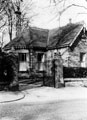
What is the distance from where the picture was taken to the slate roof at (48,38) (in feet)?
77.3

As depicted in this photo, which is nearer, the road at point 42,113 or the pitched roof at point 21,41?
the road at point 42,113

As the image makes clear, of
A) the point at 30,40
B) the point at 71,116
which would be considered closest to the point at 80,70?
the point at 30,40

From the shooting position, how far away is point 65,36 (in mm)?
25031

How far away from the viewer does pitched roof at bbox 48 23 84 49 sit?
75.3 feet

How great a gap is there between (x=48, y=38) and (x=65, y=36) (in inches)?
154

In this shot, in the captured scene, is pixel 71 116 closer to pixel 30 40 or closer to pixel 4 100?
pixel 4 100

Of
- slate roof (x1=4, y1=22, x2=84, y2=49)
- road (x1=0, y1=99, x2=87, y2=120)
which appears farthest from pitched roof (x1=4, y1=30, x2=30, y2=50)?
road (x1=0, y1=99, x2=87, y2=120)

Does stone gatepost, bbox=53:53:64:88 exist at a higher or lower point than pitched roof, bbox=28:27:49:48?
lower

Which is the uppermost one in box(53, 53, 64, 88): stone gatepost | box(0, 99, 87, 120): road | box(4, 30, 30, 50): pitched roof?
box(4, 30, 30, 50): pitched roof

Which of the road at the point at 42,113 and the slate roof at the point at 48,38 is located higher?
the slate roof at the point at 48,38

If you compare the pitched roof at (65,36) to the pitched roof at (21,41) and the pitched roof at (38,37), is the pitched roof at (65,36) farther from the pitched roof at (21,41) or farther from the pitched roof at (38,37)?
the pitched roof at (21,41)

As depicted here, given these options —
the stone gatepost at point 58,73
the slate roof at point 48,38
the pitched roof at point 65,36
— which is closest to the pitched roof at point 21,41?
the slate roof at point 48,38

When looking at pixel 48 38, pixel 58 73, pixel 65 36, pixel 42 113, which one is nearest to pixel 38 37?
pixel 48 38

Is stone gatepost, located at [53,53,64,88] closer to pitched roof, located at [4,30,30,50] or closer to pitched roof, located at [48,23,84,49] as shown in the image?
pitched roof, located at [48,23,84,49]
